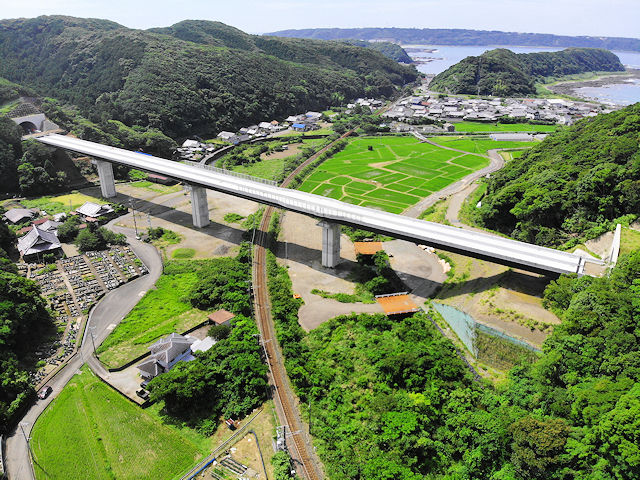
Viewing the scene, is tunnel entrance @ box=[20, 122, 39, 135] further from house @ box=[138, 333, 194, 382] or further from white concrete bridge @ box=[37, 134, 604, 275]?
house @ box=[138, 333, 194, 382]

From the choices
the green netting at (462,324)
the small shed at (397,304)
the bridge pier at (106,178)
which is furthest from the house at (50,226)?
the green netting at (462,324)

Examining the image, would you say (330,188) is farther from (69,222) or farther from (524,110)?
(524,110)

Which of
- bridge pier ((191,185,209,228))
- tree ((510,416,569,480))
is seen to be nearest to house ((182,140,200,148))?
bridge pier ((191,185,209,228))

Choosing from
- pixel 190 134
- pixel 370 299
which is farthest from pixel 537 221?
pixel 190 134

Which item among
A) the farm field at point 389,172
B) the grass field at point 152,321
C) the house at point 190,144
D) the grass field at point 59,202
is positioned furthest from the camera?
the house at point 190,144

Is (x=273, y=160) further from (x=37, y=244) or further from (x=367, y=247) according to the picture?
(x=37, y=244)

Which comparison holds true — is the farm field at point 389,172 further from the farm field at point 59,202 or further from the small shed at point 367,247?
the farm field at point 59,202
